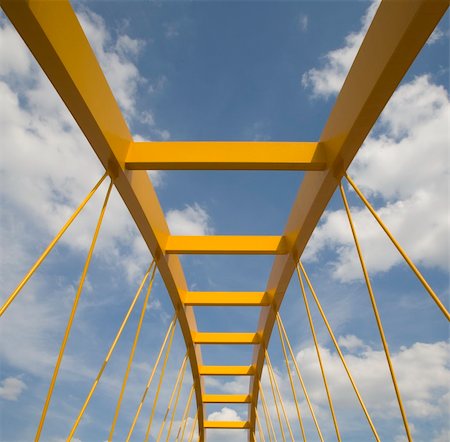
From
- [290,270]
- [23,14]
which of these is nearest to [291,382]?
[290,270]

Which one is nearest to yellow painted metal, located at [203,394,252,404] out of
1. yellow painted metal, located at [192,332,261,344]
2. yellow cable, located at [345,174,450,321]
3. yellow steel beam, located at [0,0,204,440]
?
yellow painted metal, located at [192,332,261,344]

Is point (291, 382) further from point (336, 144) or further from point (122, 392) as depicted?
point (336, 144)

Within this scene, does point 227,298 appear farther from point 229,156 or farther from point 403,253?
point 403,253

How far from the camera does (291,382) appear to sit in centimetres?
984

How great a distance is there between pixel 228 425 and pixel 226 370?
7.36 meters

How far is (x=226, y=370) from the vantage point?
15.5 meters

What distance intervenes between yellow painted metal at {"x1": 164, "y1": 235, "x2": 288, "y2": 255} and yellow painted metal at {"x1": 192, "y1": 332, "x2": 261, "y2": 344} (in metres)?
5.44

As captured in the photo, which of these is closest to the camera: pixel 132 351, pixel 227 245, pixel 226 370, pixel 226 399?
pixel 132 351

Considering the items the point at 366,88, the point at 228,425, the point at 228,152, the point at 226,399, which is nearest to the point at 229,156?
the point at 228,152

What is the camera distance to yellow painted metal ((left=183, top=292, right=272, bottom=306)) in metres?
10.7

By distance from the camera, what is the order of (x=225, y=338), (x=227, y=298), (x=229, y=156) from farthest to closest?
(x=225, y=338) < (x=227, y=298) < (x=229, y=156)

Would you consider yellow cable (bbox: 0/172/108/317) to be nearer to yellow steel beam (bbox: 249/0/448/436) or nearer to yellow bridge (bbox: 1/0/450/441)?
yellow bridge (bbox: 1/0/450/441)

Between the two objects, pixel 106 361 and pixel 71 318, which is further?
pixel 106 361

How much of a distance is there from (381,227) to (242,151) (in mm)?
2174
